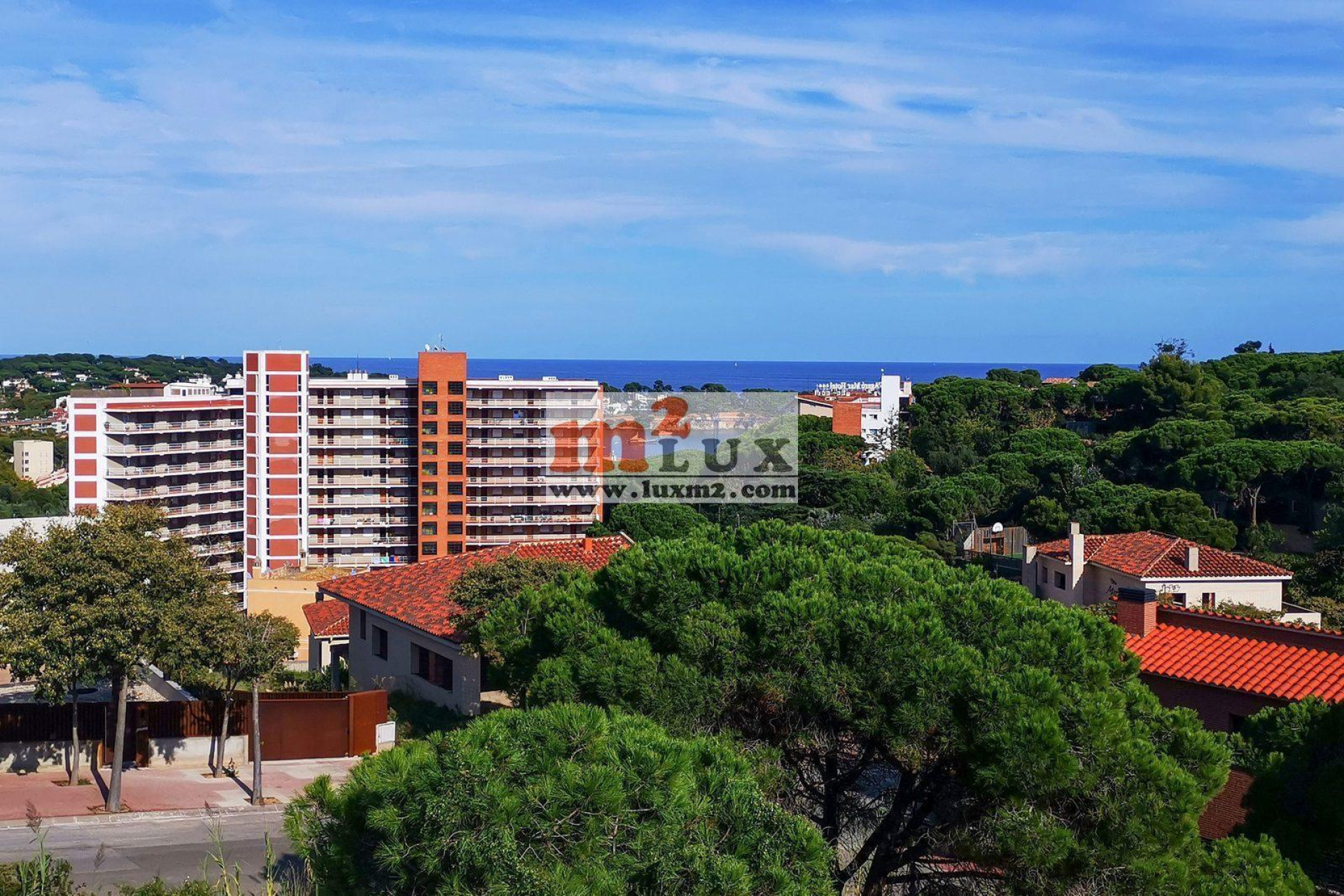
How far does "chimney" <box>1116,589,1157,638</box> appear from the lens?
18547 mm

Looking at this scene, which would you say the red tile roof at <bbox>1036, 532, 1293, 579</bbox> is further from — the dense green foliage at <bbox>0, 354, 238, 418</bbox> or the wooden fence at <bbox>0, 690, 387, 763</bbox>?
the dense green foliage at <bbox>0, 354, 238, 418</bbox>

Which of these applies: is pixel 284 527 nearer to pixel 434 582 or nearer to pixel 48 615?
pixel 434 582

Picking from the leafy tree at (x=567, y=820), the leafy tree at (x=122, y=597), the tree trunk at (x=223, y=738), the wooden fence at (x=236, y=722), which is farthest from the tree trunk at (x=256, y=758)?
the leafy tree at (x=567, y=820)

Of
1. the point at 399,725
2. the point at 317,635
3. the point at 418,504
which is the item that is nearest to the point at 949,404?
the point at 418,504

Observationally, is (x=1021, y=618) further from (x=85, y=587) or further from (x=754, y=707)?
(x=85, y=587)

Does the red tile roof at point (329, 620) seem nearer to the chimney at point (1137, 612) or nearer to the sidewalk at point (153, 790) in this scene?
the sidewalk at point (153, 790)

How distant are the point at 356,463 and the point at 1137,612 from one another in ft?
193

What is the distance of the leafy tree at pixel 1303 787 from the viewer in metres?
10.0

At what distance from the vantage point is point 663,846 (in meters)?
7.00

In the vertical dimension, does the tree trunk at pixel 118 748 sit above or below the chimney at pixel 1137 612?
below

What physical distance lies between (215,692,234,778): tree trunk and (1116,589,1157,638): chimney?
1663cm

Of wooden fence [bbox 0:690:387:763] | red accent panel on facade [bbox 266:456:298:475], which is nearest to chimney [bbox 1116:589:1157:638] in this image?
wooden fence [bbox 0:690:387:763]

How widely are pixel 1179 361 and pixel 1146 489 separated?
24.4 m

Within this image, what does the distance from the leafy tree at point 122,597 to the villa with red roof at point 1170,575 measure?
2364 cm
